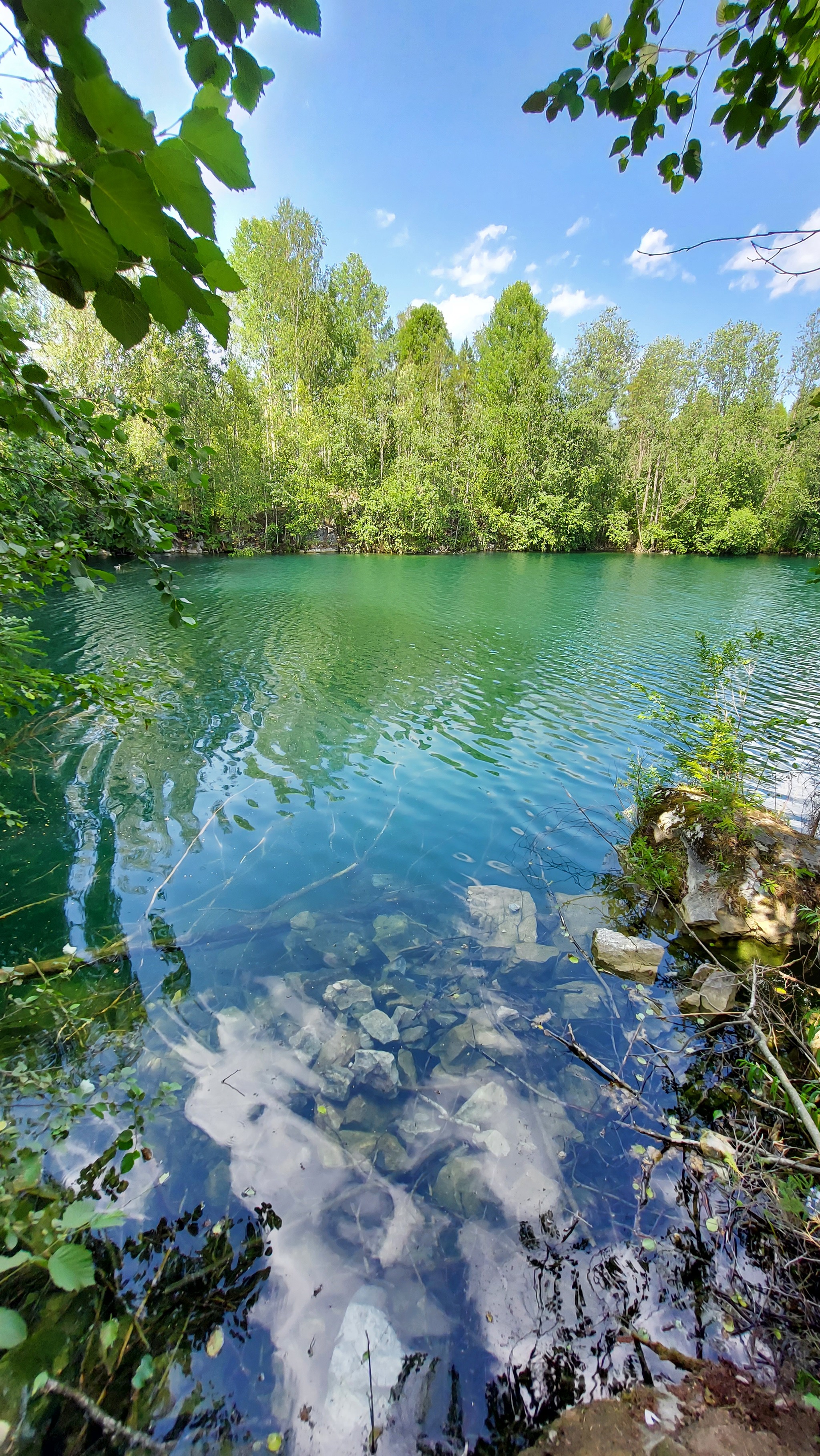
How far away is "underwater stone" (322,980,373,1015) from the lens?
4020 mm

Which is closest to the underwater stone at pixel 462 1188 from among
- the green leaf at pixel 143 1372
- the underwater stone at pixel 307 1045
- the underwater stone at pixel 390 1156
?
the underwater stone at pixel 390 1156

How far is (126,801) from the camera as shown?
700cm

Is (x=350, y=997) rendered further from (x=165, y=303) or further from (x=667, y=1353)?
(x=165, y=303)

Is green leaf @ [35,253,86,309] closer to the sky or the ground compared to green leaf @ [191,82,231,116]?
closer to the ground

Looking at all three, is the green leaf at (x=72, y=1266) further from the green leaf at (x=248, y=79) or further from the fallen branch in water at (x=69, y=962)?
the fallen branch in water at (x=69, y=962)

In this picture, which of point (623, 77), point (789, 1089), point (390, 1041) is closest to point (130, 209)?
point (623, 77)

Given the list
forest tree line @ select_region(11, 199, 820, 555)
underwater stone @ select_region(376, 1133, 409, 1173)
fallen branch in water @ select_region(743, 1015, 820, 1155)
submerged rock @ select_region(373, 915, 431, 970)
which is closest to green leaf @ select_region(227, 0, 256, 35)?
fallen branch in water @ select_region(743, 1015, 820, 1155)

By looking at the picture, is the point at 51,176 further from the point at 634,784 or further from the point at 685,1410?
the point at 634,784

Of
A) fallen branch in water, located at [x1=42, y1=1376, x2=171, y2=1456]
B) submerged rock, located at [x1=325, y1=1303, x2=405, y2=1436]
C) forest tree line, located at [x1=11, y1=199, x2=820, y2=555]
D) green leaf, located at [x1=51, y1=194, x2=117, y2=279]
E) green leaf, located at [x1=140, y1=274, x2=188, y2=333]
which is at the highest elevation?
forest tree line, located at [x1=11, y1=199, x2=820, y2=555]

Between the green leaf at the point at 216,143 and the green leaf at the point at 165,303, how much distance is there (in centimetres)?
17

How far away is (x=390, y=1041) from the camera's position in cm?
375

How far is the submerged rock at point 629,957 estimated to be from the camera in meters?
4.34

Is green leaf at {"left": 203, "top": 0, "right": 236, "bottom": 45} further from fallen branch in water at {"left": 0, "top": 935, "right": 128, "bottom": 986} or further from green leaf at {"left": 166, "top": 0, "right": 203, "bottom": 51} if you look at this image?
fallen branch in water at {"left": 0, "top": 935, "right": 128, "bottom": 986}

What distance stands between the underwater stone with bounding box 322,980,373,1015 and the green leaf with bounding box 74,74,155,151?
4379 millimetres
